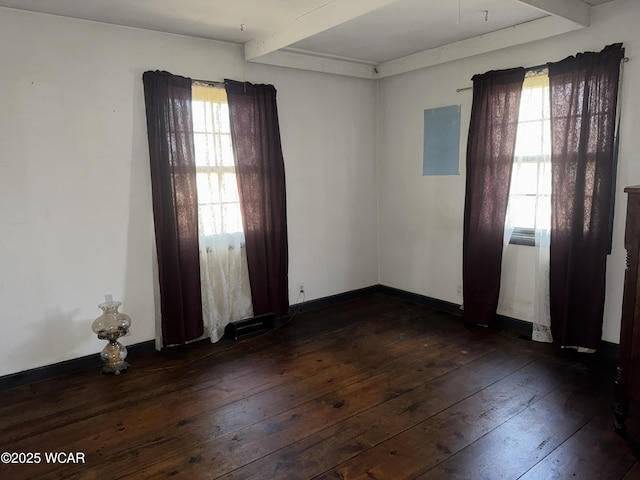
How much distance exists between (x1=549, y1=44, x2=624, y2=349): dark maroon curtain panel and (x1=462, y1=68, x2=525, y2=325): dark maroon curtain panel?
365mm

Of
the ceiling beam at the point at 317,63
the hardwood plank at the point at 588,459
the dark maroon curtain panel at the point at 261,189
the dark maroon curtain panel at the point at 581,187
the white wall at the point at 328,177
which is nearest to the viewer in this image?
the hardwood plank at the point at 588,459

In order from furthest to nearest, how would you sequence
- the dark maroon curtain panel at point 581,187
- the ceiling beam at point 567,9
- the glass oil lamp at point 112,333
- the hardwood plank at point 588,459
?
the glass oil lamp at point 112,333 < the dark maroon curtain panel at point 581,187 < the ceiling beam at point 567,9 < the hardwood plank at point 588,459

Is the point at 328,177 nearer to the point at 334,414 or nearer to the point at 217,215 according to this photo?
the point at 217,215

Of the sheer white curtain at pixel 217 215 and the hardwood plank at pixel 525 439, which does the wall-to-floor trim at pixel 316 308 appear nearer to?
the sheer white curtain at pixel 217 215

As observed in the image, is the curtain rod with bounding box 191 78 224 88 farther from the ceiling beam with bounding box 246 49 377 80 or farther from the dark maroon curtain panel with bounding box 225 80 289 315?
the ceiling beam with bounding box 246 49 377 80

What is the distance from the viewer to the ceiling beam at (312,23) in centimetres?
271

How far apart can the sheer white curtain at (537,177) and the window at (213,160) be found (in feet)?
7.87

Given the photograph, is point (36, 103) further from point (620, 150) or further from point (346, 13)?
point (620, 150)

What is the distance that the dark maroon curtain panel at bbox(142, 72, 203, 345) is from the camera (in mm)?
3328

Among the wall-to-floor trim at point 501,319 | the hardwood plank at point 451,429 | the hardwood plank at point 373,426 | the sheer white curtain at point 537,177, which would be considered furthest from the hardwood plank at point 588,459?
the sheer white curtain at point 537,177

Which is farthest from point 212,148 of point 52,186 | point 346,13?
point 346,13

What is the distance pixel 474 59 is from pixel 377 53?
2.91 ft

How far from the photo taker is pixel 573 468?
2.10 m

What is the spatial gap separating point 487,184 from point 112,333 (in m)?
3.22
